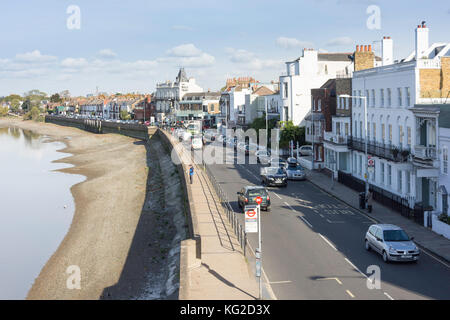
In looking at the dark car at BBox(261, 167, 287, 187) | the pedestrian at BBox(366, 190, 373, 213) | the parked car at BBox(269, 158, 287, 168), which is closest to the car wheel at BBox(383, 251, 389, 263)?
the pedestrian at BBox(366, 190, 373, 213)

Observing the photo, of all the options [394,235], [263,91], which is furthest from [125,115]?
[394,235]

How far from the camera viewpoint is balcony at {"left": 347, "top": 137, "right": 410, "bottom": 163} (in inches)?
1347

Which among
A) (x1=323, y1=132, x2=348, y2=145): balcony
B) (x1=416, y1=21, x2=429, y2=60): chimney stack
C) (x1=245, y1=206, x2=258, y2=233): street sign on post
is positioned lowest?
(x1=245, y1=206, x2=258, y2=233): street sign on post

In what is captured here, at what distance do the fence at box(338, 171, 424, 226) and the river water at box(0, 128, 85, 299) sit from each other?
22616 mm

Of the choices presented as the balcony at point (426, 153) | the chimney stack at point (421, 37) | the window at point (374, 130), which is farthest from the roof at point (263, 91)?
the balcony at point (426, 153)

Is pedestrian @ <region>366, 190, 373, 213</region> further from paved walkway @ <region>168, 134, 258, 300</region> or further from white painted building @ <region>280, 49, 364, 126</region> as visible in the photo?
white painted building @ <region>280, 49, 364, 126</region>

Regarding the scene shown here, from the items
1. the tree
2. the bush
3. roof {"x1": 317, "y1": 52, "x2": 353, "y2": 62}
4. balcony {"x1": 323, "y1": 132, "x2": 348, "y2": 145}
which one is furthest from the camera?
roof {"x1": 317, "y1": 52, "x2": 353, "y2": 62}

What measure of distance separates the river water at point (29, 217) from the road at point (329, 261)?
13.8 meters

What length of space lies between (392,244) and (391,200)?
12785 mm

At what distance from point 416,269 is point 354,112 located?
26918 millimetres

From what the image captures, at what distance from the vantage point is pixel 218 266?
71.5 ft

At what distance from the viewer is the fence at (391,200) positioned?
101 feet

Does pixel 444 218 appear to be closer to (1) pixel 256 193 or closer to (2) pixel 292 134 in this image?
(1) pixel 256 193
